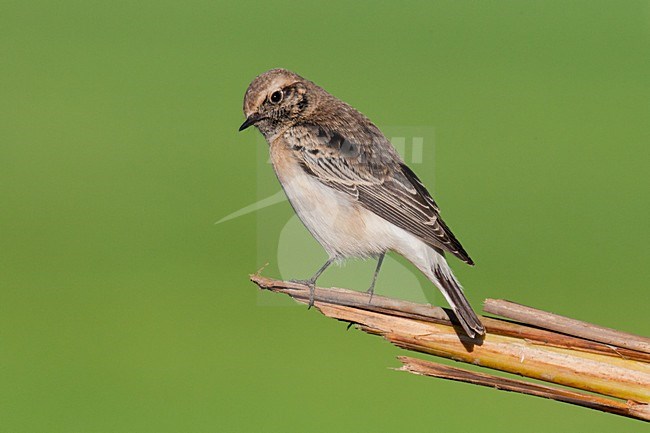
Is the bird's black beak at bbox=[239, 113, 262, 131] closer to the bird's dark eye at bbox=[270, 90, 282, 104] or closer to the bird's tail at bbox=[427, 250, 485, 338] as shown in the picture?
the bird's dark eye at bbox=[270, 90, 282, 104]

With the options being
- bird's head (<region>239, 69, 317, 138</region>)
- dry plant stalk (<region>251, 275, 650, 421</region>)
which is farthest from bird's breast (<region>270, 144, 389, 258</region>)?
dry plant stalk (<region>251, 275, 650, 421</region>)

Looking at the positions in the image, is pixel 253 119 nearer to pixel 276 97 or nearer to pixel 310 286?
pixel 276 97

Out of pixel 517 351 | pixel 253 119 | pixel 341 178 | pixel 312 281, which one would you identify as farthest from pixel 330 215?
pixel 517 351

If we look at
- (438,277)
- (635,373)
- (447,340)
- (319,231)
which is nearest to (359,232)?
(319,231)

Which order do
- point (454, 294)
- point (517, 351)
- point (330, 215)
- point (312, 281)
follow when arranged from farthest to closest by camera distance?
point (330, 215) → point (312, 281) → point (454, 294) → point (517, 351)

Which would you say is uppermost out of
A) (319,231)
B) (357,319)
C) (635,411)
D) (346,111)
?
(346,111)

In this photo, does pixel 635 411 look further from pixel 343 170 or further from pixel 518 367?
pixel 343 170

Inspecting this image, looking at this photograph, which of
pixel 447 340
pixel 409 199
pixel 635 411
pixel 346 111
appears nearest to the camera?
pixel 635 411
